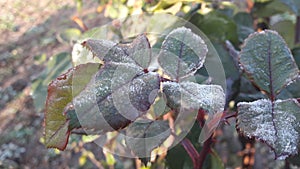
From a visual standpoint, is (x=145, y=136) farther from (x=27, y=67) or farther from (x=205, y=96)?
(x=27, y=67)

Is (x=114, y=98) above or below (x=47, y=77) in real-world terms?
above

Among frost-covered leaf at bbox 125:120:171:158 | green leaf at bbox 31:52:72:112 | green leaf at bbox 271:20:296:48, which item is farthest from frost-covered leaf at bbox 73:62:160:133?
green leaf at bbox 271:20:296:48

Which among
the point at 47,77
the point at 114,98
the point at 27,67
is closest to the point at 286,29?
the point at 47,77

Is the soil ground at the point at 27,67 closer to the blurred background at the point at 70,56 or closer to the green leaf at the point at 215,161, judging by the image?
the blurred background at the point at 70,56

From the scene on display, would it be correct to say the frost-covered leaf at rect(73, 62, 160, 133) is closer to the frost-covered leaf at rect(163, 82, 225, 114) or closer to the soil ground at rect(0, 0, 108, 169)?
the frost-covered leaf at rect(163, 82, 225, 114)

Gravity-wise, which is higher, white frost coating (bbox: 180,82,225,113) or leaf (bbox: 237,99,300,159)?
white frost coating (bbox: 180,82,225,113)
